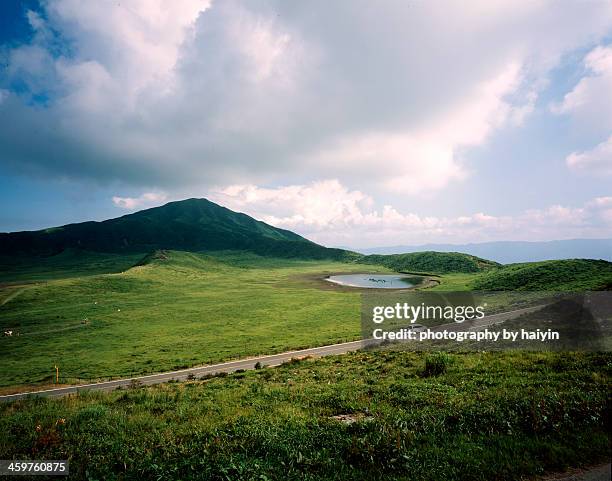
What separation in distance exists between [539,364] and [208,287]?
15133cm

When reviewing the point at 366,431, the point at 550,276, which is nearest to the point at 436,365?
the point at 366,431

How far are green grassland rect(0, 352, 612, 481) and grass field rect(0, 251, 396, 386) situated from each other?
116 ft

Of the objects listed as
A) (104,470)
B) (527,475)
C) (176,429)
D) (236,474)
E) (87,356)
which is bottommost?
(87,356)

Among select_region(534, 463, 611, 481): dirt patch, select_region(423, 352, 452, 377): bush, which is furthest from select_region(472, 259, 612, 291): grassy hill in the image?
select_region(534, 463, 611, 481): dirt patch

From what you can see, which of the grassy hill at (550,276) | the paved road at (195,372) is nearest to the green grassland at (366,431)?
the paved road at (195,372)

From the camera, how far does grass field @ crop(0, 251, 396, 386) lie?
176 ft

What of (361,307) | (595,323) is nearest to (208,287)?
(361,307)

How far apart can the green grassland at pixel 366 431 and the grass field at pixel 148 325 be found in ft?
116

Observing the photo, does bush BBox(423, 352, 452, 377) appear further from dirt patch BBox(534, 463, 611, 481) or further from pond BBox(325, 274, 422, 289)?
pond BBox(325, 274, 422, 289)

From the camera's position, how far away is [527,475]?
25.6 ft

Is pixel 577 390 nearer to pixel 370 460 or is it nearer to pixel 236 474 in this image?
pixel 370 460

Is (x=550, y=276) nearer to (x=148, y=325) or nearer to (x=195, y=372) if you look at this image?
(x=195, y=372)

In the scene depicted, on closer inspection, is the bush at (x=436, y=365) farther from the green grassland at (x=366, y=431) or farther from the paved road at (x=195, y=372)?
the paved road at (x=195, y=372)

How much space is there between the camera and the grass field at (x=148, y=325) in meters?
53.7
